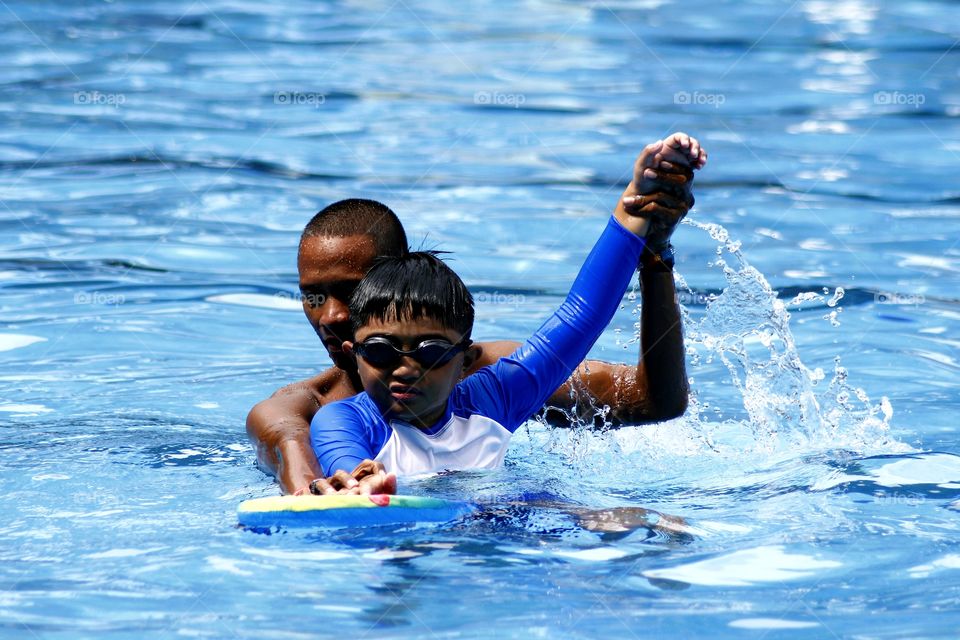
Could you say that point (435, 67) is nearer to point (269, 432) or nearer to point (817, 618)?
point (269, 432)

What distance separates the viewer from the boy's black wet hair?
3.63m

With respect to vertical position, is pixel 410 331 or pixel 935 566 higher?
pixel 410 331

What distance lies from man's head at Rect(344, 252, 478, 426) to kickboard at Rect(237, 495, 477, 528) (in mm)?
377

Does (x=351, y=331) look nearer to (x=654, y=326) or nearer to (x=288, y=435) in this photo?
(x=288, y=435)
